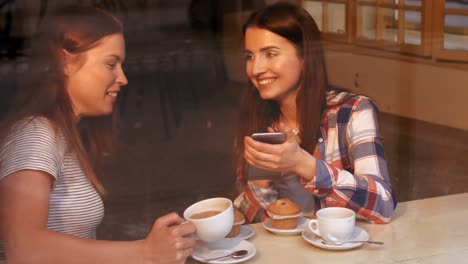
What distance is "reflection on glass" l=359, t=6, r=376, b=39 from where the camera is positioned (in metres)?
2.20

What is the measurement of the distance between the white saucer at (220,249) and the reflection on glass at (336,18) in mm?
695

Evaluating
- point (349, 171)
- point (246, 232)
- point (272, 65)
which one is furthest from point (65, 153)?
point (349, 171)

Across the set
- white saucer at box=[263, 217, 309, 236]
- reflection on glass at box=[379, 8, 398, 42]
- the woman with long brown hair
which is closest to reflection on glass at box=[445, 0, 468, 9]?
reflection on glass at box=[379, 8, 398, 42]

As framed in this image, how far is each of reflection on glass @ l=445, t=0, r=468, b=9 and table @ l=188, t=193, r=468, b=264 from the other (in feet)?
3.15

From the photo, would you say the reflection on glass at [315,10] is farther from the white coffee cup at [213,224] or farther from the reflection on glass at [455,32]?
the reflection on glass at [455,32]

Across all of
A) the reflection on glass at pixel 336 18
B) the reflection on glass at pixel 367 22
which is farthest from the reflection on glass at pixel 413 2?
the reflection on glass at pixel 336 18

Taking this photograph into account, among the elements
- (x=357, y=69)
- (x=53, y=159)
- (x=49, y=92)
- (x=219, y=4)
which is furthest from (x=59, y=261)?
(x=357, y=69)

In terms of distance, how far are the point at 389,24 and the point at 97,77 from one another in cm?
118

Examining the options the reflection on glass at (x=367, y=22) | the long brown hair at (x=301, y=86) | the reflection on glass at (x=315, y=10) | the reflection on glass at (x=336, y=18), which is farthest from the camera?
the reflection on glass at (x=367, y=22)

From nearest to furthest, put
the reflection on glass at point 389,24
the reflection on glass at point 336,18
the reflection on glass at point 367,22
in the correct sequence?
the reflection on glass at point 336,18, the reflection on glass at point 367,22, the reflection on glass at point 389,24

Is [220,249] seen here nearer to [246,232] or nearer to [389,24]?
[246,232]

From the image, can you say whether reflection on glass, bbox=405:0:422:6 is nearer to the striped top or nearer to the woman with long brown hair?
the woman with long brown hair

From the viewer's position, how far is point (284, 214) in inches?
63.4

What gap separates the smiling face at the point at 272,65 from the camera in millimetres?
1693
